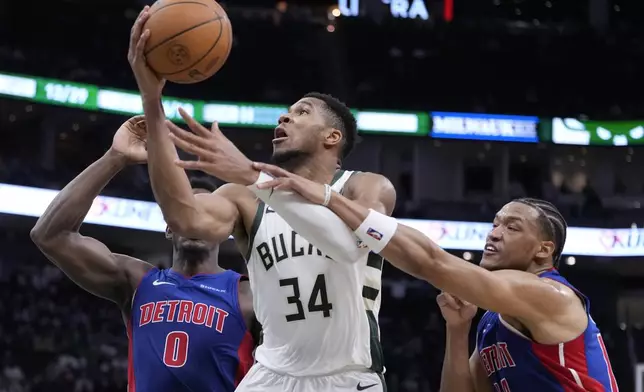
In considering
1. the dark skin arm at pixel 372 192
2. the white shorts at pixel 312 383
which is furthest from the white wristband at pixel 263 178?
the white shorts at pixel 312 383

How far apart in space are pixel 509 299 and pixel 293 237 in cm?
95

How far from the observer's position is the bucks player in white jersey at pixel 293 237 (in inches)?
143

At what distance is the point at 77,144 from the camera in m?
21.3

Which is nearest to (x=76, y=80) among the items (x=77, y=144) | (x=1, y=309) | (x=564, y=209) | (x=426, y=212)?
(x=77, y=144)

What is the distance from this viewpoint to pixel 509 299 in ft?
12.8

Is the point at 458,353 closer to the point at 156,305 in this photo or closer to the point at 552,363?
the point at 552,363

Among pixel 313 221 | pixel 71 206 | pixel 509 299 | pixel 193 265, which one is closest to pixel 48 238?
pixel 71 206

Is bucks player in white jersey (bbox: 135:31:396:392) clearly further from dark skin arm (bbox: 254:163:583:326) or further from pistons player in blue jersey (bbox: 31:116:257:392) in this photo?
pistons player in blue jersey (bbox: 31:116:257:392)

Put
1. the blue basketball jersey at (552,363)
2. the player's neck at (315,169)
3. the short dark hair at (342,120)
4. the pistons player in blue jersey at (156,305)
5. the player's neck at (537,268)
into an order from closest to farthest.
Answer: the blue basketball jersey at (552,363), the player's neck at (315,169), the short dark hair at (342,120), the player's neck at (537,268), the pistons player in blue jersey at (156,305)

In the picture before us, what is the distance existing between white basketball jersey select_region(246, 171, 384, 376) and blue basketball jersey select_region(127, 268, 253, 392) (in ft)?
2.44

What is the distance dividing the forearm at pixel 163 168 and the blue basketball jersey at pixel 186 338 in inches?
48.1

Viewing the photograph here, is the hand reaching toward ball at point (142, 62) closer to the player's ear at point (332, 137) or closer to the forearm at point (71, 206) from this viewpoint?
the player's ear at point (332, 137)

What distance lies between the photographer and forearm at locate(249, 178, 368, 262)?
143 inches

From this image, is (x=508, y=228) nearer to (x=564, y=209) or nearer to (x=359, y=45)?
(x=564, y=209)
